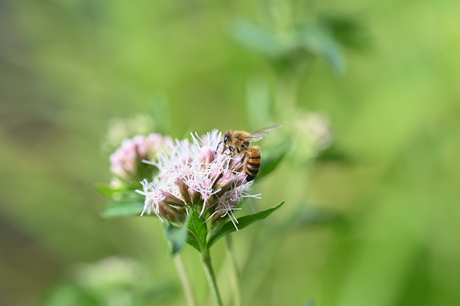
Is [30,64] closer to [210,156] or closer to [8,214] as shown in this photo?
[8,214]

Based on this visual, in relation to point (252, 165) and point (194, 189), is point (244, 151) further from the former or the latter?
point (194, 189)

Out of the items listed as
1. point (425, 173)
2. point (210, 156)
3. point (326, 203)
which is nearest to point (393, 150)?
point (425, 173)

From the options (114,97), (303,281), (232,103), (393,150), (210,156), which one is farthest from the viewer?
(114,97)

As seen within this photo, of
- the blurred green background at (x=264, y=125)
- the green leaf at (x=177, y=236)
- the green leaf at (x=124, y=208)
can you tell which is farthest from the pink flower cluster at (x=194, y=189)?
the blurred green background at (x=264, y=125)

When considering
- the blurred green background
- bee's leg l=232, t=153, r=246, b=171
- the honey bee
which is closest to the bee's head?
the honey bee

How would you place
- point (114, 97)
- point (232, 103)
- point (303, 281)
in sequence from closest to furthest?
point (303, 281) → point (232, 103) → point (114, 97)

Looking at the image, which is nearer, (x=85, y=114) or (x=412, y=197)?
(x=412, y=197)

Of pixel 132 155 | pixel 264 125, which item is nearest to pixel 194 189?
pixel 132 155
